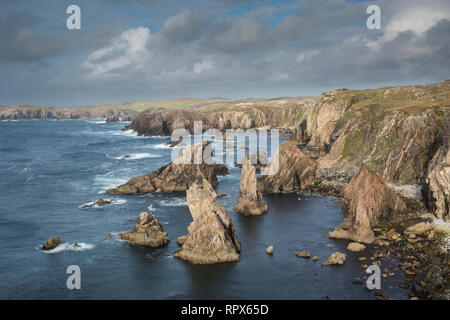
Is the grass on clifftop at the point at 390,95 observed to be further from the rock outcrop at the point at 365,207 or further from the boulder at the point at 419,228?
the boulder at the point at 419,228

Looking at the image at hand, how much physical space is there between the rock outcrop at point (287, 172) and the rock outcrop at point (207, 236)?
4093 centimetres

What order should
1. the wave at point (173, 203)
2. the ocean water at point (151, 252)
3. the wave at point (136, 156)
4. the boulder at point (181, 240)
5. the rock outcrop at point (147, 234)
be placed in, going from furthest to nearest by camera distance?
the wave at point (136, 156) → the wave at point (173, 203) → the rock outcrop at point (147, 234) → the boulder at point (181, 240) → the ocean water at point (151, 252)

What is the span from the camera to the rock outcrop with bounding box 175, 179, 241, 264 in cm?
5825

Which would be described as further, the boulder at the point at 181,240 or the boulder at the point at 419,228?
the boulder at the point at 181,240

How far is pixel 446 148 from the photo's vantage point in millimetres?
75688

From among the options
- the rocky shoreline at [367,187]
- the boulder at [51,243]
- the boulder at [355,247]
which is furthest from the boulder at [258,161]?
the boulder at [51,243]

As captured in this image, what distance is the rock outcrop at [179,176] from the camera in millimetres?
101250

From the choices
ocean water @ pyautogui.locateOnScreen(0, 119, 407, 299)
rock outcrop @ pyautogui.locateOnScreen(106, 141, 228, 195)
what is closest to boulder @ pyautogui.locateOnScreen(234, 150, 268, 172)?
ocean water @ pyautogui.locateOnScreen(0, 119, 407, 299)

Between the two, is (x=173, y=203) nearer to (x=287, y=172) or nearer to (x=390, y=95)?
(x=287, y=172)

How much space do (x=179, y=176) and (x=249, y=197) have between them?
2794 centimetres

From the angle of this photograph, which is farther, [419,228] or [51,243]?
[51,243]

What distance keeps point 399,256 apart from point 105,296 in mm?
41580

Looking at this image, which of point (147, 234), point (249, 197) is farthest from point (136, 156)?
point (147, 234)

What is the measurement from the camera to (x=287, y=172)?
338 feet
